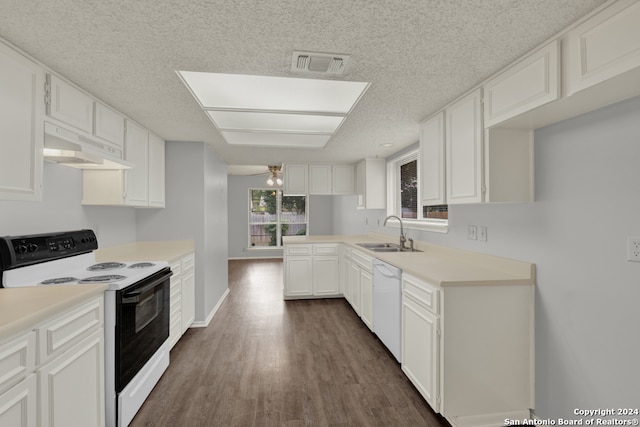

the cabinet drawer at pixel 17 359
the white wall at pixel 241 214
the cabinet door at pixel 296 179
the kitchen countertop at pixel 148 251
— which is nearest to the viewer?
the cabinet drawer at pixel 17 359

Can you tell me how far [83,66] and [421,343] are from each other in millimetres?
2799

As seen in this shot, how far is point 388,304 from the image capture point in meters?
2.66

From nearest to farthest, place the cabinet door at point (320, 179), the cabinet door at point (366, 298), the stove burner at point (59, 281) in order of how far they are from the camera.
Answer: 1. the stove burner at point (59, 281)
2. the cabinet door at point (366, 298)
3. the cabinet door at point (320, 179)

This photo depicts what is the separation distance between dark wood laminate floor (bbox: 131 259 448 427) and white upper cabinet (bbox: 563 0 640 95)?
208 cm

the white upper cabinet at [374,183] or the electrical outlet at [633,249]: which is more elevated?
the white upper cabinet at [374,183]

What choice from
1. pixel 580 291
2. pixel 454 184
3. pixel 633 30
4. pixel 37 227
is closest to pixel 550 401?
pixel 580 291

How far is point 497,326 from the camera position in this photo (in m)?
1.88

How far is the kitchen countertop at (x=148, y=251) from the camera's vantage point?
106 inches

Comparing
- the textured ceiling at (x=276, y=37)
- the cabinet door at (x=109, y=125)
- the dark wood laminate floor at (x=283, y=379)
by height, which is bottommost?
the dark wood laminate floor at (x=283, y=379)

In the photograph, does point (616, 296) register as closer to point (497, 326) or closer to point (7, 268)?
point (497, 326)

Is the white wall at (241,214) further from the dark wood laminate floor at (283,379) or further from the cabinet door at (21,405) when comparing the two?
the cabinet door at (21,405)

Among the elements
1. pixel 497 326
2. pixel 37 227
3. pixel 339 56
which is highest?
pixel 339 56

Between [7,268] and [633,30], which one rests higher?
[633,30]

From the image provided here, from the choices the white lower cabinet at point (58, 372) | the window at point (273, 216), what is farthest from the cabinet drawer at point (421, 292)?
the window at point (273, 216)
